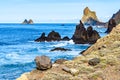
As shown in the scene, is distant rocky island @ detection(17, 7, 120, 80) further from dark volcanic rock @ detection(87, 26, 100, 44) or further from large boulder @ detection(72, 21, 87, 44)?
large boulder @ detection(72, 21, 87, 44)

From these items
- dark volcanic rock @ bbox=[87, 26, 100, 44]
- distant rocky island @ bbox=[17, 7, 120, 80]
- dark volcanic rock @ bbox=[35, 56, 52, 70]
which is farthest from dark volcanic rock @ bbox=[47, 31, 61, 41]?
dark volcanic rock @ bbox=[35, 56, 52, 70]

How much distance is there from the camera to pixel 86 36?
311ft

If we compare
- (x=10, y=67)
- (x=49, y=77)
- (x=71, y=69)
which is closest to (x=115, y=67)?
(x=71, y=69)

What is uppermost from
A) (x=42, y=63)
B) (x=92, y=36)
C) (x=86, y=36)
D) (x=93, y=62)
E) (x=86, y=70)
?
(x=42, y=63)

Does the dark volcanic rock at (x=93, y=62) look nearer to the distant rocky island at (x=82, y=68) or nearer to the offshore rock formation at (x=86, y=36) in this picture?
the distant rocky island at (x=82, y=68)

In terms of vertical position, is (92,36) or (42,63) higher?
(42,63)

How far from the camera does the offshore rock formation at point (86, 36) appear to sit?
92.8 metres

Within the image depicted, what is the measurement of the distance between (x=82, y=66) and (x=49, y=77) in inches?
87.0

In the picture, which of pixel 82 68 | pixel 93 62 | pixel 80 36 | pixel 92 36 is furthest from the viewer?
pixel 80 36

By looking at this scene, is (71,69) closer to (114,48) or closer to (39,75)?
(39,75)

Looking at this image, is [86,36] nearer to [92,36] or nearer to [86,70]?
[92,36]

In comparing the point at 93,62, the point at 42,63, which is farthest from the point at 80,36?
the point at 42,63

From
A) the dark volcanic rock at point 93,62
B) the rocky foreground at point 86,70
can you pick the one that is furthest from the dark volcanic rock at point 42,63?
the dark volcanic rock at point 93,62

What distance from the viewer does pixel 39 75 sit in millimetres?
19453
